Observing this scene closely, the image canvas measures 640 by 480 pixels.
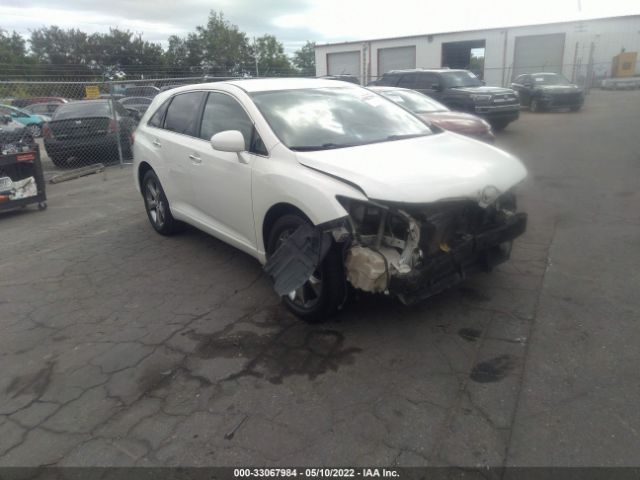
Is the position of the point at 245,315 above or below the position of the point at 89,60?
below

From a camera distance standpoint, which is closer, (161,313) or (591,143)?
(161,313)

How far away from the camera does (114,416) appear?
293cm

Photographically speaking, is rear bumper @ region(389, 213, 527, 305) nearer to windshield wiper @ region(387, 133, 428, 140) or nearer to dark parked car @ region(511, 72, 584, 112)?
windshield wiper @ region(387, 133, 428, 140)

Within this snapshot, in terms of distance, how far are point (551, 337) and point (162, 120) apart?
180 inches

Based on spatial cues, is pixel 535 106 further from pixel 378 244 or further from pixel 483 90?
pixel 378 244

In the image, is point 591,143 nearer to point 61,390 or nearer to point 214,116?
point 214,116

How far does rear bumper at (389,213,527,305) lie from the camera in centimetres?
335

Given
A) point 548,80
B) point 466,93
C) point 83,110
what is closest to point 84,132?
point 83,110

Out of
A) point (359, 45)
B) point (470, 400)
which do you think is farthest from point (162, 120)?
point (359, 45)

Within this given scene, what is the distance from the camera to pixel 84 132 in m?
11.4

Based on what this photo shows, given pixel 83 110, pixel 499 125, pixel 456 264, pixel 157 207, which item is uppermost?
pixel 83 110

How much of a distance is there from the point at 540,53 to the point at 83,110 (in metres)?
27.4

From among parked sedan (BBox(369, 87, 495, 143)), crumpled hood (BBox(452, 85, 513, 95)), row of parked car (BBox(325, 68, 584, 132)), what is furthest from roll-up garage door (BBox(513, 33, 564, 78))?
parked sedan (BBox(369, 87, 495, 143))

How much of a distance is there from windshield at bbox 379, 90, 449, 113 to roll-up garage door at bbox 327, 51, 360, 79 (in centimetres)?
2806
